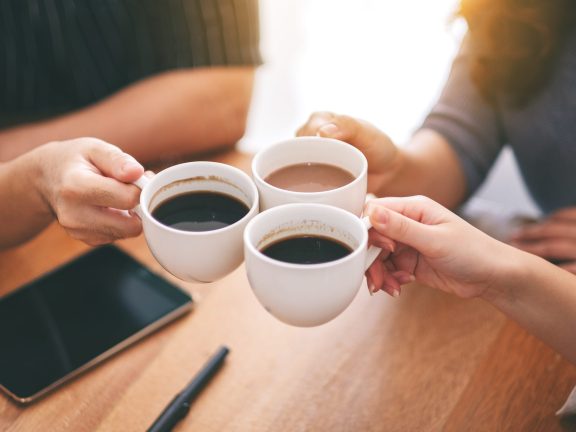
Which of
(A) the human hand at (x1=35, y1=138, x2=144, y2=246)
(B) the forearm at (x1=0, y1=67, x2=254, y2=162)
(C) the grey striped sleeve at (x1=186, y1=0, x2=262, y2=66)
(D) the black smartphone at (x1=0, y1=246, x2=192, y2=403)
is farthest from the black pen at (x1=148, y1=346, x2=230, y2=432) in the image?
(C) the grey striped sleeve at (x1=186, y1=0, x2=262, y2=66)

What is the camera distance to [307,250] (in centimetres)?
67

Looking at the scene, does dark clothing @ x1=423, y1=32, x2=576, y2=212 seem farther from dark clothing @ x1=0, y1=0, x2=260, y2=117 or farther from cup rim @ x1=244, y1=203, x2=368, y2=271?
cup rim @ x1=244, y1=203, x2=368, y2=271

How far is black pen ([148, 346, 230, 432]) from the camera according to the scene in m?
0.74

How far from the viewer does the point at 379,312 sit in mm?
927

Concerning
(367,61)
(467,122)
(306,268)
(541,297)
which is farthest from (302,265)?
(367,61)

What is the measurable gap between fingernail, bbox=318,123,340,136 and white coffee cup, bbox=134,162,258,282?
0.19 m

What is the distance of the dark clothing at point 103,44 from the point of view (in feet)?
4.14

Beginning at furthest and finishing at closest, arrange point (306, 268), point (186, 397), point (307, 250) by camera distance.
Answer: point (186, 397), point (307, 250), point (306, 268)

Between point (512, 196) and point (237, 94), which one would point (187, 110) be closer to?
point (237, 94)

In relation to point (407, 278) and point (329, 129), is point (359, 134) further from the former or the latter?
point (407, 278)

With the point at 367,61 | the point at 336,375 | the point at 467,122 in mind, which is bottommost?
the point at 367,61

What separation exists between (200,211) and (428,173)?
620mm

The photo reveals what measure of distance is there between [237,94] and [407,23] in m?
0.94

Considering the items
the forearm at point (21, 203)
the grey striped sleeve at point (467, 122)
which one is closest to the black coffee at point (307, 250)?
the forearm at point (21, 203)
